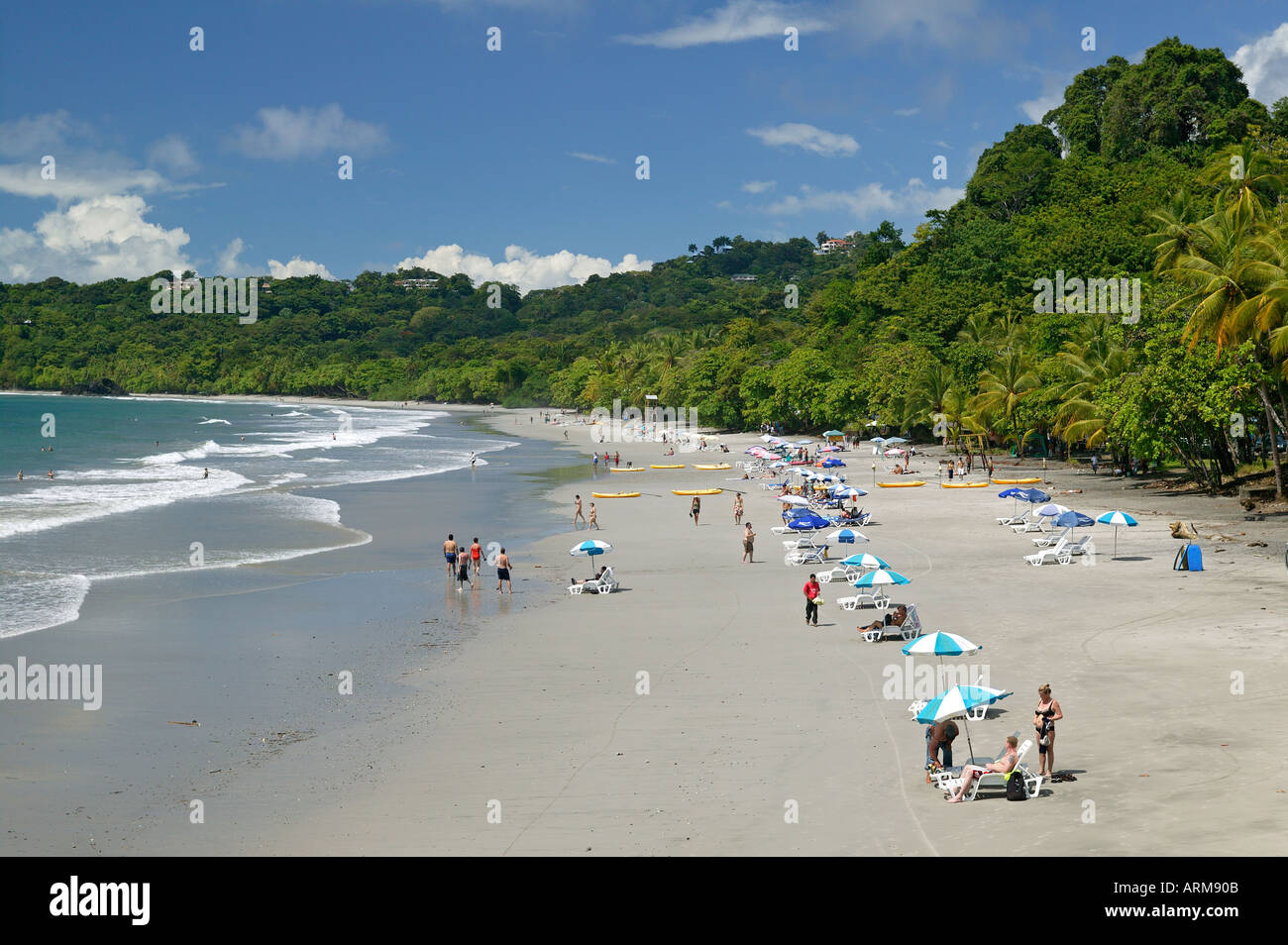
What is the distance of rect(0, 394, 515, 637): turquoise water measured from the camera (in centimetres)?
3114

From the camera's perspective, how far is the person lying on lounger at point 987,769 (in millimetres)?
12219

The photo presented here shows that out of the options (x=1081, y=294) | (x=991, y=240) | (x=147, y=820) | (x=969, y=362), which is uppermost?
(x=991, y=240)

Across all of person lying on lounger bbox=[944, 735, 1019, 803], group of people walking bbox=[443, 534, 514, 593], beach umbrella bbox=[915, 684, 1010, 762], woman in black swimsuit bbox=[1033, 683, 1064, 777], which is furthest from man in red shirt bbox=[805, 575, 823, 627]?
person lying on lounger bbox=[944, 735, 1019, 803]

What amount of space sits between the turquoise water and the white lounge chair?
21.6 m

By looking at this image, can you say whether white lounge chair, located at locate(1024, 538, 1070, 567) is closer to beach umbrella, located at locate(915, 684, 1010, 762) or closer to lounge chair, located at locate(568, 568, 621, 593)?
lounge chair, located at locate(568, 568, 621, 593)

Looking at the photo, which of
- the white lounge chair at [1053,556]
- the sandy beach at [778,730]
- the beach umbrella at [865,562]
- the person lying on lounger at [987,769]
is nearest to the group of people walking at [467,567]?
the sandy beach at [778,730]

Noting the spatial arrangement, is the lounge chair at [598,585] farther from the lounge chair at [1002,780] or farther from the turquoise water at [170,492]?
the lounge chair at [1002,780]

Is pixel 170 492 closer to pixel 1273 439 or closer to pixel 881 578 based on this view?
pixel 881 578

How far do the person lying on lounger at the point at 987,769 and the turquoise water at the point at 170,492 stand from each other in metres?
19.8

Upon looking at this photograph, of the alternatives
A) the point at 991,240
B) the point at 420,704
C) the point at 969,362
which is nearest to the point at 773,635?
the point at 420,704
